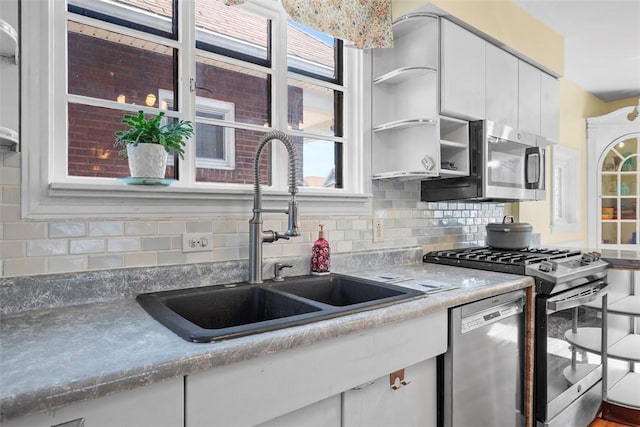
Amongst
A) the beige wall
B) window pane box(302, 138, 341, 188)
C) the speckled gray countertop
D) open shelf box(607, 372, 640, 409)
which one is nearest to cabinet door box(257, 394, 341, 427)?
the speckled gray countertop

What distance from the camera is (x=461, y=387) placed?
1.52m

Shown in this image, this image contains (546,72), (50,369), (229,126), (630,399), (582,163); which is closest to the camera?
(50,369)


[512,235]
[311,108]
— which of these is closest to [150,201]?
[311,108]

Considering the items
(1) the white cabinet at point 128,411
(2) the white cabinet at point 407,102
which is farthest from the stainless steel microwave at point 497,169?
(1) the white cabinet at point 128,411

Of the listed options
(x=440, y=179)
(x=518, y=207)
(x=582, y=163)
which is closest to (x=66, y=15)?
(x=440, y=179)

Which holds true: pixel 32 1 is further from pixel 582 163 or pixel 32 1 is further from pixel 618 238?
pixel 618 238

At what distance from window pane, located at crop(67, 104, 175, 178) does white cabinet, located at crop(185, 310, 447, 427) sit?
1004 millimetres

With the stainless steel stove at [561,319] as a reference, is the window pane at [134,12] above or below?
above

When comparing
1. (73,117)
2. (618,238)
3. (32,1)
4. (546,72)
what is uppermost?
(546,72)

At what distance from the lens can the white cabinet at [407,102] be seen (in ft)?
6.93

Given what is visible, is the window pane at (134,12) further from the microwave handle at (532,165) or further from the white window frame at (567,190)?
the white window frame at (567,190)

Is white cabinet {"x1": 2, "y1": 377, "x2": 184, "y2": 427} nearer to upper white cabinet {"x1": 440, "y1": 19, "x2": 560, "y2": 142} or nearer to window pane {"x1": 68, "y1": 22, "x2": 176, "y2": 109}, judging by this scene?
window pane {"x1": 68, "y1": 22, "x2": 176, "y2": 109}

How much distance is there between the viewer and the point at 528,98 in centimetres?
274

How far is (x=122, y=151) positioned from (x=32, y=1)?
53 centimetres
